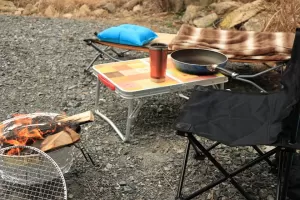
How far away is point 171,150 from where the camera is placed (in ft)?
8.99

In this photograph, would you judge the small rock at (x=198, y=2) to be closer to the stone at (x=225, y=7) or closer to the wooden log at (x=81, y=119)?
the stone at (x=225, y=7)

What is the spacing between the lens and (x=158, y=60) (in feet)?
8.68

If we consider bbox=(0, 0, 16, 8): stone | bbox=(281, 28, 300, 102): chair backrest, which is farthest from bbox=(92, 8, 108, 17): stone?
bbox=(281, 28, 300, 102): chair backrest

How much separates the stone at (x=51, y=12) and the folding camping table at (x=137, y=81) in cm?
444

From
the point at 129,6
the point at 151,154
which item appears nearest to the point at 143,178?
the point at 151,154

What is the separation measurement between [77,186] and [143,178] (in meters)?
0.40

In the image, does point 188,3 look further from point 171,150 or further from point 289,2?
point 171,150

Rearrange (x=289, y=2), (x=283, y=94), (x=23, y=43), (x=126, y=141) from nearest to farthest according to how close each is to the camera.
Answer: (x=283, y=94) < (x=126, y=141) < (x=289, y=2) < (x=23, y=43)

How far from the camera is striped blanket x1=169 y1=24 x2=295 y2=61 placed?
3.47m

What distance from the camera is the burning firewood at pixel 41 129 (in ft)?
6.95

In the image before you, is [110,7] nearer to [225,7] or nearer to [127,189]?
[225,7]

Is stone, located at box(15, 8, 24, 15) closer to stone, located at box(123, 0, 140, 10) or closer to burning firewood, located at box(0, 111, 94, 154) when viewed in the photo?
stone, located at box(123, 0, 140, 10)

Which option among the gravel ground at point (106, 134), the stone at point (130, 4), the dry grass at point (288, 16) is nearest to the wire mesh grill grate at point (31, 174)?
the gravel ground at point (106, 134)

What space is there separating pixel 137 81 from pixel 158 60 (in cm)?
23
